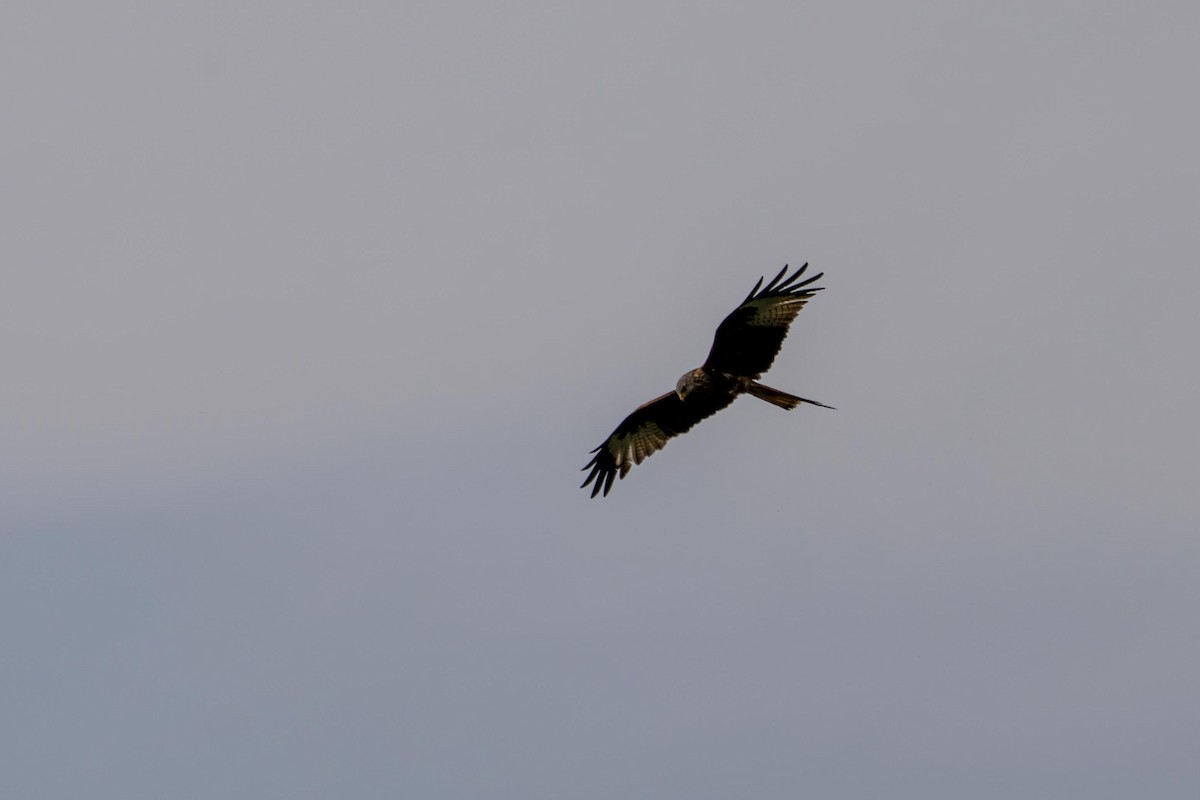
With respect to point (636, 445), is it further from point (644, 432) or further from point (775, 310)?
point (775, 310)

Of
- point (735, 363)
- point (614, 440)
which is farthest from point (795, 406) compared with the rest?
point (614, 440)

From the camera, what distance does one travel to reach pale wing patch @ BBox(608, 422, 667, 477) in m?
23.8

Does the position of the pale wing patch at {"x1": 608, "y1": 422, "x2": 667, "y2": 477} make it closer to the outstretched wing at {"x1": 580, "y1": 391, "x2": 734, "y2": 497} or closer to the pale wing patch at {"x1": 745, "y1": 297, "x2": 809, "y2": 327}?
the outstretched wing at {"x1": 580, "y1": 391, "x2": 734, "y2": 497}

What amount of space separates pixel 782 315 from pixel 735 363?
2.46 feet

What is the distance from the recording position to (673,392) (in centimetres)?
2303

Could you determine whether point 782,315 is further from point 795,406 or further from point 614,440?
point 614,440

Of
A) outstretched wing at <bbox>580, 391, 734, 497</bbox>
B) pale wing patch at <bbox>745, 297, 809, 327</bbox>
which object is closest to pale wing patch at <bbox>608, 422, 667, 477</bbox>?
outstretched wing at <bbox>580, 391, 734, 497</bbox>

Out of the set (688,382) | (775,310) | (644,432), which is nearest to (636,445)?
(644,432)

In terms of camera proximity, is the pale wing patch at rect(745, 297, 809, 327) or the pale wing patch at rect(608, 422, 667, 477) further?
the pale wing patch at rect(608, 422, 667, 477)

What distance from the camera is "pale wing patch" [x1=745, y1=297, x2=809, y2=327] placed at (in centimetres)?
2205

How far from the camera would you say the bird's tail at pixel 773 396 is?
72.3 ft

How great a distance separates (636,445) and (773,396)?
222 cm

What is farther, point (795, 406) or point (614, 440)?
point (614, 440)

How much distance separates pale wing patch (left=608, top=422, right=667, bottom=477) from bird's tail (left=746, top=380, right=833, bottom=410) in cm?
167
